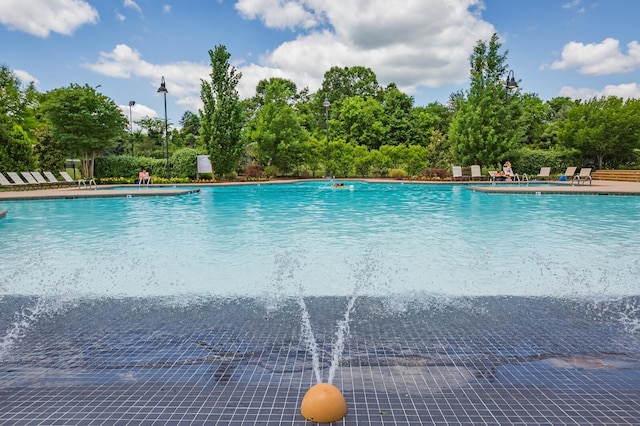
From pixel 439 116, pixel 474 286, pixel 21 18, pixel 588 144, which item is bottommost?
pixel 474 286

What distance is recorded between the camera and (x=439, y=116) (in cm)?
4688

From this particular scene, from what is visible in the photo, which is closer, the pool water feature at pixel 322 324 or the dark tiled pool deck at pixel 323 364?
the dark tiled pool deck at pixel 323 364

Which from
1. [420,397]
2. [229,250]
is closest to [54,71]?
[229,250]

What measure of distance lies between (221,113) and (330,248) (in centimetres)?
2196

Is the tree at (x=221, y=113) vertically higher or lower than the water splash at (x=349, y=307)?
higher

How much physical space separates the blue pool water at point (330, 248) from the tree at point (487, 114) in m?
13.3

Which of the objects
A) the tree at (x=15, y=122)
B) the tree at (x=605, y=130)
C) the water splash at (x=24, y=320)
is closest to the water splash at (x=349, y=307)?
the water splash at (x=24, y=320)

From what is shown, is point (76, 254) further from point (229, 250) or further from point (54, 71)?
point (54, 71)

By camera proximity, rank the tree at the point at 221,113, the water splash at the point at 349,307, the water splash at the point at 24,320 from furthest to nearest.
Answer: the tree at the point at 221,113 → the water splash at the point at 24,320 → the water splash at the point at 349,307

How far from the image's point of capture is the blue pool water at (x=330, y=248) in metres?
5.79

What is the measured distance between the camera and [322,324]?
4.23 meters

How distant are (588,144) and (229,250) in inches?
1082

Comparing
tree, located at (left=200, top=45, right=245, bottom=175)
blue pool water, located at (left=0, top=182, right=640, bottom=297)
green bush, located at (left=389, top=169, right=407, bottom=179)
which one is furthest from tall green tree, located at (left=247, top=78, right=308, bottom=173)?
blue pool water, located at (left=0, top=182, right=640, bottom=297)

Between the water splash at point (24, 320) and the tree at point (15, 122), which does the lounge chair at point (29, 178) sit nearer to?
the tree at point (15, 122)
